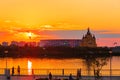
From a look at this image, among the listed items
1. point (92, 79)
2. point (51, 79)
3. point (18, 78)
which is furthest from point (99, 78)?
point (18, 78)

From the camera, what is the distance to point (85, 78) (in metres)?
50.8

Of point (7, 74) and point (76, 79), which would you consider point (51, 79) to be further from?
point (7, 74)

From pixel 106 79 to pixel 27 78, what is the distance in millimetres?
8936

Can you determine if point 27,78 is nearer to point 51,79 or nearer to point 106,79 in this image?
point 51,79

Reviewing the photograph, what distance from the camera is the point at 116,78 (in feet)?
169

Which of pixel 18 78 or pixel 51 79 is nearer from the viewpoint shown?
pixel 51 79

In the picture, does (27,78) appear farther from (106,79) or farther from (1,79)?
(106,79)

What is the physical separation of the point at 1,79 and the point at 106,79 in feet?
38.3

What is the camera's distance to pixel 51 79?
4734 centimetres

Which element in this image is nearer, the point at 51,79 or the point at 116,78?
the point at 51,79

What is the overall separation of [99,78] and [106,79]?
137 cm

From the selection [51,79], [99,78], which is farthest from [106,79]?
[51,79]

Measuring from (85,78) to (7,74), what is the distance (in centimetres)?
914

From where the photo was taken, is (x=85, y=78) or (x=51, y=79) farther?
(x=85, y=78)
